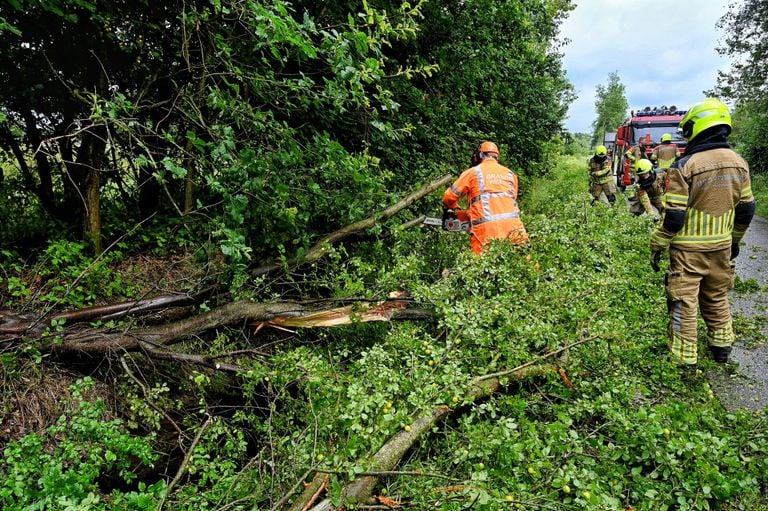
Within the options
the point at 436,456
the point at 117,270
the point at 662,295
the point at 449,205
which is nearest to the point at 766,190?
the point at 662,295

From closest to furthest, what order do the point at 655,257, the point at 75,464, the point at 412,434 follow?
the point at 412,434
the point at 75,464
the point at 655,257

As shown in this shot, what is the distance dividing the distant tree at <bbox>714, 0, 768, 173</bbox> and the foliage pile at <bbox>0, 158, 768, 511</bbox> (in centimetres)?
1669

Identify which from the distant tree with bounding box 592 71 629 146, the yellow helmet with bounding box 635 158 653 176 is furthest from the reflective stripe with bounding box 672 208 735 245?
the distant tree with bounding box 592 71 629 146

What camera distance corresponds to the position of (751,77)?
1605 cm

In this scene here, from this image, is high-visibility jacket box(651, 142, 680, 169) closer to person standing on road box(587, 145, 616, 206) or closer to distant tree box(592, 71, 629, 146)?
person standing on road box(587, 145, 616, 206)

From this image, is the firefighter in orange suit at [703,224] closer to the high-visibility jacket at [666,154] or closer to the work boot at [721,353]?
the work boot at [721,353]

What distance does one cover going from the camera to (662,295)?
444cm

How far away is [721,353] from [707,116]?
6.36 ft

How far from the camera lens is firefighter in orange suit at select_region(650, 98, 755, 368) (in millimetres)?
3225

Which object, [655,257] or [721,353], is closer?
[721,353]

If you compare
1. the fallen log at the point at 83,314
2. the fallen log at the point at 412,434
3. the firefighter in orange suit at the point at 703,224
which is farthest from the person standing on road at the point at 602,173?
the fallen log at the point at 83,314

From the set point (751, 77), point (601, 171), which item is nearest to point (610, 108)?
point (751, 77)

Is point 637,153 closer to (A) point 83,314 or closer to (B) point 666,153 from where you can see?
(B) point 666,153

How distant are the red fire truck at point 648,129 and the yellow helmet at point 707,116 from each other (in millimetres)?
9482
